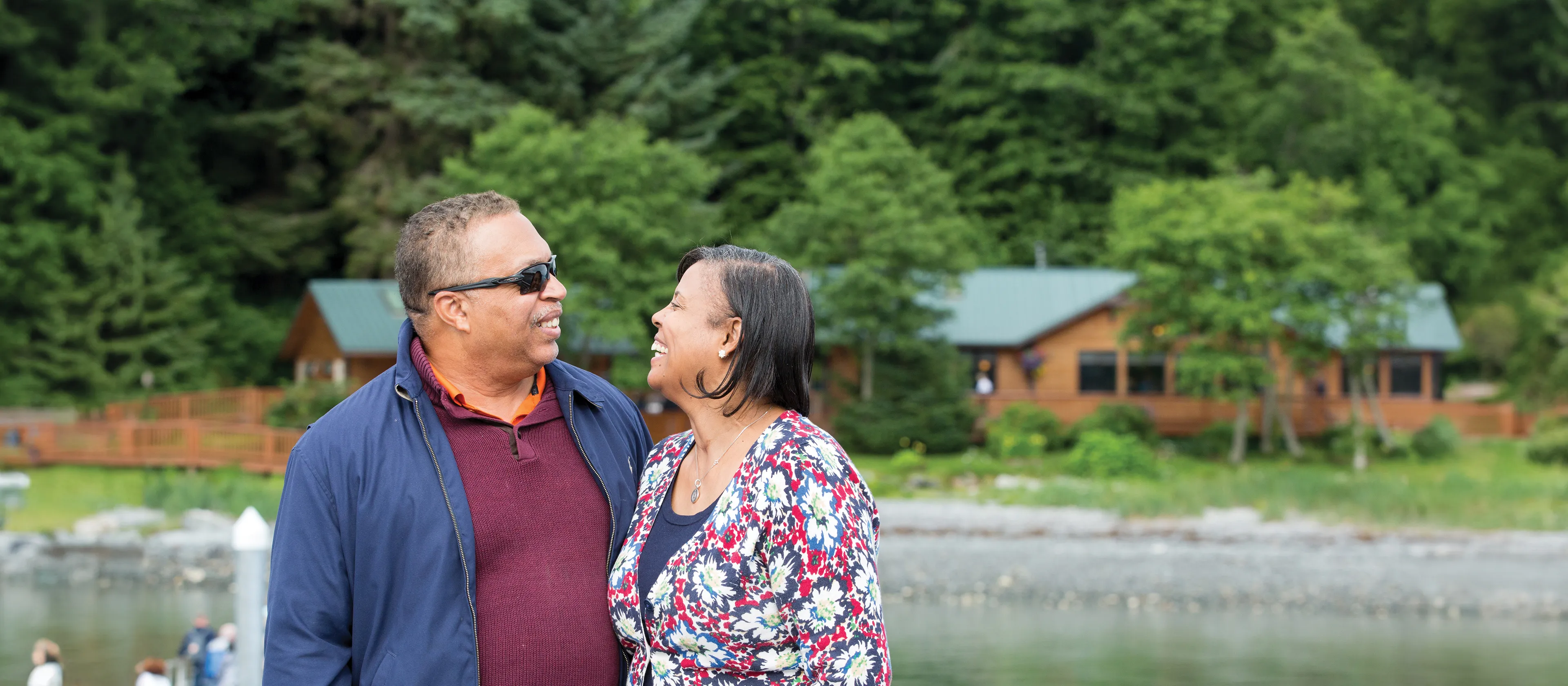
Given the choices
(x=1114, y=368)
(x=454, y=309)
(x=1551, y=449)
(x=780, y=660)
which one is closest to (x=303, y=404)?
(x=1114, y=368)

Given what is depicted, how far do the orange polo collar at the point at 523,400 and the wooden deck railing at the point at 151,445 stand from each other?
23574 millimetres

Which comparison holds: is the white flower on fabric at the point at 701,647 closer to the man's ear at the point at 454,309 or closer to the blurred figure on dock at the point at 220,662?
the man's ear at the point at 454,309

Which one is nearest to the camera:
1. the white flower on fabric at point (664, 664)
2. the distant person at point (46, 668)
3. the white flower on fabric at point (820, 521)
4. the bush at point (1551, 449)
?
the white flower on fabric at point (820, 521)

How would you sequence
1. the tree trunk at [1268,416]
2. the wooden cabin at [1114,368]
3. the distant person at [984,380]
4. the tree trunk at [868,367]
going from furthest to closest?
the distant person at [984,380], the wooden cabin at [1114,368], the tree trunk at [868,367], the tree trunk at [1268,416]

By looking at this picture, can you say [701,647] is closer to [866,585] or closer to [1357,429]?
[866,585]

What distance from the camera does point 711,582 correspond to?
2.92 metres

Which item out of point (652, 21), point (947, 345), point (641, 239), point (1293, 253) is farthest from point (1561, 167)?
point (641, 239)

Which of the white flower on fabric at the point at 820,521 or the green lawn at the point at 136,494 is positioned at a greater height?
the white flower on fabric at the point at 820,521

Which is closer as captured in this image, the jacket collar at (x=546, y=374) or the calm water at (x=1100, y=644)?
the jacket collar at (x=546, y=374)

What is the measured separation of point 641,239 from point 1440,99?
29.8 meters

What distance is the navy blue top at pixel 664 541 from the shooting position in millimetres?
3053

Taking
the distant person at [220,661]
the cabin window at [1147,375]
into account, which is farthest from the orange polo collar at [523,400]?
the cabin window at [1147,375]

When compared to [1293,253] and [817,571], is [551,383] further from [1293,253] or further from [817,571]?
[1293,253]

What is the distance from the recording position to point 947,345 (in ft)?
98.9
